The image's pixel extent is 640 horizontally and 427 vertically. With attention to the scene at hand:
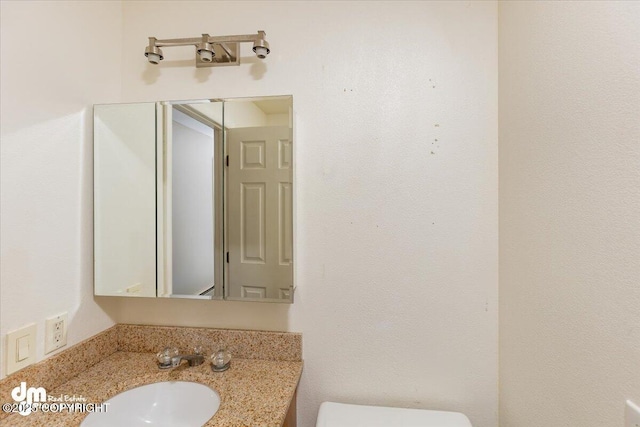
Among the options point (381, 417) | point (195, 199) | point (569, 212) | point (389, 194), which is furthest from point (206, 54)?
point (381, 417)

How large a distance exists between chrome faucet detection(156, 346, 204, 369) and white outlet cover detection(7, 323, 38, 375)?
359 millimetres

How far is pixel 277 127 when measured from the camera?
1.10 m

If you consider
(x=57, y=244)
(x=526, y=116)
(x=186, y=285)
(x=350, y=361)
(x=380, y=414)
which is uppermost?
(x=526, y=116)

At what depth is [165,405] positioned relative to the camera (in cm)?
104

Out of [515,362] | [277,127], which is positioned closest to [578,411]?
[515,362]

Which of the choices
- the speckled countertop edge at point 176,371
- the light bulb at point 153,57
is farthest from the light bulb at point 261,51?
the speckled countertop edge at point 176,371

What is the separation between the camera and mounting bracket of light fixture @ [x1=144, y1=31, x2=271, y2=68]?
3.58ft

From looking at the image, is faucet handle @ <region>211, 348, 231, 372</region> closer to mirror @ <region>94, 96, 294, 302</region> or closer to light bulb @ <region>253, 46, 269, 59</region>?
mirror @ <region>94, 96, 294, 302</region>

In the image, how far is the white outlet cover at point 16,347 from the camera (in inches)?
33.2

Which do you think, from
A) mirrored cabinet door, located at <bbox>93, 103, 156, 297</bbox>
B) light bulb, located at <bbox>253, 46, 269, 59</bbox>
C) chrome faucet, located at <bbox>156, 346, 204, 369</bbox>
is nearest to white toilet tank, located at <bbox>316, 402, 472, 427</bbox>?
chrome faucet, located at <bbox>156, 346, 204, 369</bbox>

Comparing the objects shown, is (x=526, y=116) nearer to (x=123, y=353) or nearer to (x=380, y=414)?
(x=380, y=414)

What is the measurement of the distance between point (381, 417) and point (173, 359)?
2.55 feet

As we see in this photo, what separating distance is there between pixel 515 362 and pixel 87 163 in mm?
1677

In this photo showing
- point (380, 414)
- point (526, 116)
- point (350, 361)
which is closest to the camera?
point (526, 116)
